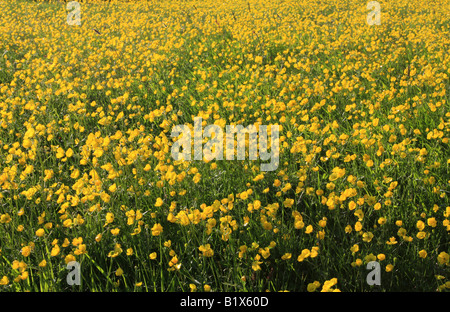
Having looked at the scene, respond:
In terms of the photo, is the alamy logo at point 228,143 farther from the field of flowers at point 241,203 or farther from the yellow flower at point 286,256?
the yellow flower at point 286,256

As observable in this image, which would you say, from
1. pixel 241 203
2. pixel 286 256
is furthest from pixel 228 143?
pixel 286 256

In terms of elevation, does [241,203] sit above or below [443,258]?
above

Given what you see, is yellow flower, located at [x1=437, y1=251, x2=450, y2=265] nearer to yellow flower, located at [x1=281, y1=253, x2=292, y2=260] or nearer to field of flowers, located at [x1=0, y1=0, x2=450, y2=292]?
field of flowers, located at [x1=0, y1=0, x2=450, y2=292]

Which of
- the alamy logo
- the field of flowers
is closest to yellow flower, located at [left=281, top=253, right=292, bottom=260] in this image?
the field of flowers

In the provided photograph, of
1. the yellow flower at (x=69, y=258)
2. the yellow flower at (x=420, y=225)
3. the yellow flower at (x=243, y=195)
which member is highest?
the yellow flower at (x=243, y=195)

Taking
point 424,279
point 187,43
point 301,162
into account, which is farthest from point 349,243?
point 187,43

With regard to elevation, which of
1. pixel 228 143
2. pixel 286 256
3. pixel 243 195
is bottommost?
pixel 286 256

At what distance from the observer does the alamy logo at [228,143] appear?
2.68m

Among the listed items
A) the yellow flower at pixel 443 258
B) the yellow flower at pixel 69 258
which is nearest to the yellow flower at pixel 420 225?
the yellow flower at pixel 443 258

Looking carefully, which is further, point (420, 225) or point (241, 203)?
point (241, 203)

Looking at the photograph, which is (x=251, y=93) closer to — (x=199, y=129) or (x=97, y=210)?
(x=199, y=129)

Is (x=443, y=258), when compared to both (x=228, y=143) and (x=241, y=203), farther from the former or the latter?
(x=228, y=143)

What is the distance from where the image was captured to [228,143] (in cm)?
284
